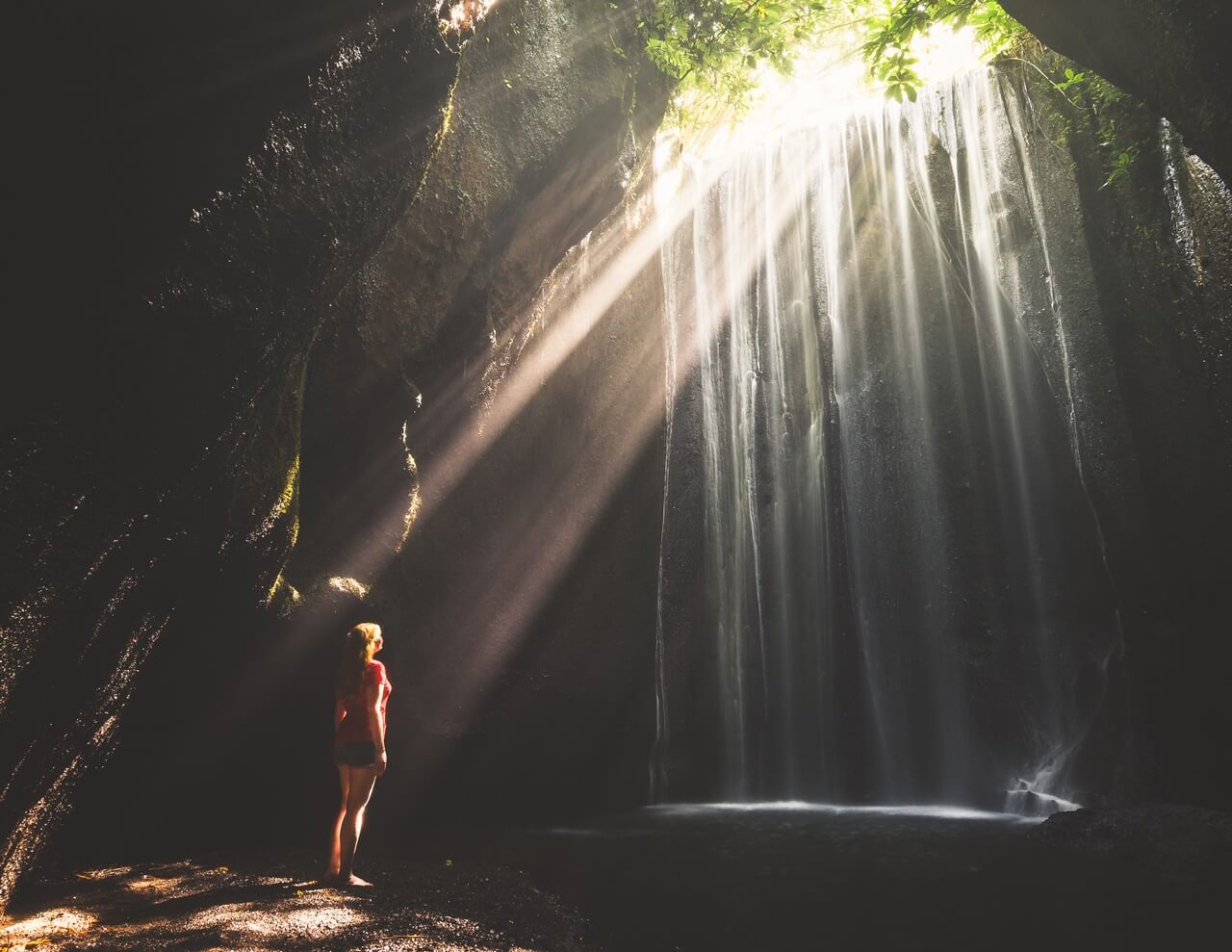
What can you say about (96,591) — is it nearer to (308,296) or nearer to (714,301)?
(308,296)

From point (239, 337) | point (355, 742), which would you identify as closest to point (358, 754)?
point (355, 742)

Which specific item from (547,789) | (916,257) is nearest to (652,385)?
(916,257)

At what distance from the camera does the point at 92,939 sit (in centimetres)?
384

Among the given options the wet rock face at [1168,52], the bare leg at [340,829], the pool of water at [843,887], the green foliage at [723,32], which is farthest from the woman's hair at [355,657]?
the green foliage at [723,32]

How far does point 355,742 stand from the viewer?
5.05 m

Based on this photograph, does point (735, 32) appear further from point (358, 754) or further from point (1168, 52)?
point (358, 754)

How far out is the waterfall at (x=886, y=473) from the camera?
34.8ft

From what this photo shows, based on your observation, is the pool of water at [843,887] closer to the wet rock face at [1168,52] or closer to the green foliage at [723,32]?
the wet rock face at [1168,52]

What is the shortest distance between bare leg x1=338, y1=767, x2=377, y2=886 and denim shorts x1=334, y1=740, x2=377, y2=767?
0.05 metres

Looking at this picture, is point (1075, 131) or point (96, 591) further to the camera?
point (1075, 131)

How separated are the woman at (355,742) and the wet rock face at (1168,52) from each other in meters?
5.47

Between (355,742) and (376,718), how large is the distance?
22 cm

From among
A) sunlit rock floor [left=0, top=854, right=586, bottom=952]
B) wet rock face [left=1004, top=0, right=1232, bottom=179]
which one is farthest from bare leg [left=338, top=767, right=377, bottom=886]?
wet rock face [left=1004, top=0, right=1232, bottom=179]

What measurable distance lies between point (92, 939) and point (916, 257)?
1372cm
